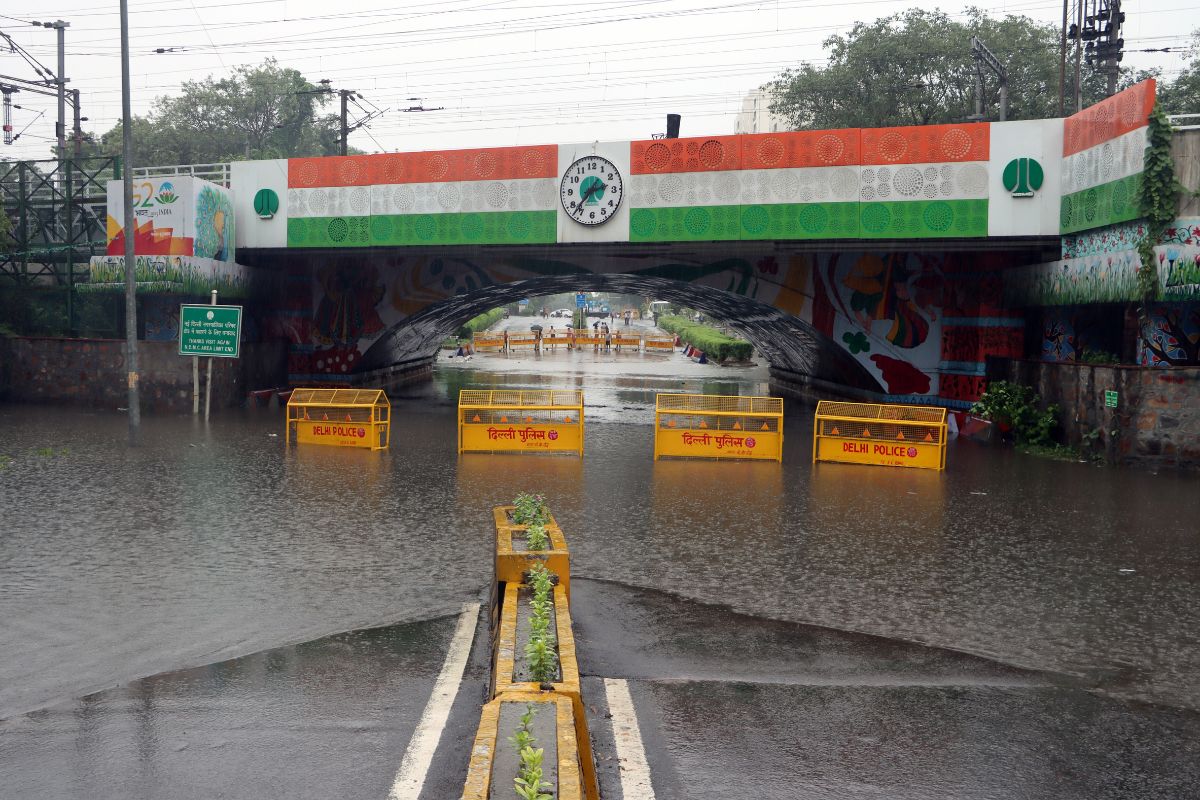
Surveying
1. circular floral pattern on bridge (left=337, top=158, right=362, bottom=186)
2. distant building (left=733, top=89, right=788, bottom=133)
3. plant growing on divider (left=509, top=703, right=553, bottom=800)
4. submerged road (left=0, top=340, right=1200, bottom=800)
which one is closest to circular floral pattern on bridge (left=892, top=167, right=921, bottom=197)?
submerged road (left=0, top=340, right=1200, bottom=800)

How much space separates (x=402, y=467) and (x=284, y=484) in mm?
2693

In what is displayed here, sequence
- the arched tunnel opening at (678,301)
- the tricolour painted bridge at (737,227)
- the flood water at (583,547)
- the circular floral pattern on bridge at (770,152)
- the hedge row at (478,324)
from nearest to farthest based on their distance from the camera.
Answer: the flood water at (583,547) < the tricolour painted bridge at (737,227) < the circular floral pattern on bridge at (770,152) < the arched tunnel opening at (678,301) < the hedge row at (478,324)

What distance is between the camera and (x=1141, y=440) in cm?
2045

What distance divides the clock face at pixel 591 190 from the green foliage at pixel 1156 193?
12150 millimetres

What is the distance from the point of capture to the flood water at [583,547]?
8.93m

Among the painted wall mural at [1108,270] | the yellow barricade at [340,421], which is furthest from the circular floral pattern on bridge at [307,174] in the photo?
the painted wall mural at [1108,270]

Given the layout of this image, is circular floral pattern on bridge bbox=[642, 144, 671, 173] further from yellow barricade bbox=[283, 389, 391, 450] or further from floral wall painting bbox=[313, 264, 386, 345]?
floral wall painting bbox=[313, 264, 386, 345]

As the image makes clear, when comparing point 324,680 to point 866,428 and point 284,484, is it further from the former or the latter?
point 866,428

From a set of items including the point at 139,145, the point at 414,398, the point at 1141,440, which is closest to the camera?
the point at 1141,440

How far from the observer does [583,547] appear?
41.5 ft

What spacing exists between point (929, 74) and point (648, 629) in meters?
57.9

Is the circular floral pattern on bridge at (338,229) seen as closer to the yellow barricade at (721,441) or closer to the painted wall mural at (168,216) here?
the painted wall mural at (168,216)

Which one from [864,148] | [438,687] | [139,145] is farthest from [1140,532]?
[139,145]

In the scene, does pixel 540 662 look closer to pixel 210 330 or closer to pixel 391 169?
pixel 210 330
